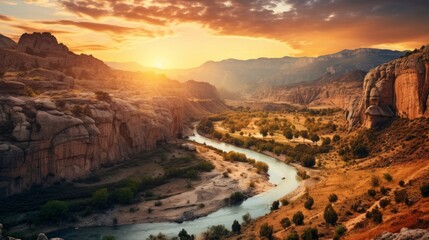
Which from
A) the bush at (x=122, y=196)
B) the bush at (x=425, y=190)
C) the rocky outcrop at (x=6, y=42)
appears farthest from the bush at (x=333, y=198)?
the rocky outcrop at (x=6, y=42)

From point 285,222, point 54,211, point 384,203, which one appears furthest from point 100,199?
point 384,203

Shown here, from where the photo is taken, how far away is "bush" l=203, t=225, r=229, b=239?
4703 centimetres

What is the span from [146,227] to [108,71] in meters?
118

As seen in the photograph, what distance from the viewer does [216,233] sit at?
47688 millimetres

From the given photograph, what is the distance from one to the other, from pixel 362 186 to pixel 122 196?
120 ft

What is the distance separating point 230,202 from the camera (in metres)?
62.3

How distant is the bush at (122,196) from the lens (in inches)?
2338

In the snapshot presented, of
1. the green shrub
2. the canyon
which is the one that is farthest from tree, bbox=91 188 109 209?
the green shrub

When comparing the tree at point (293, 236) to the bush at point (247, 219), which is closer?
the tree at point (293, 236)

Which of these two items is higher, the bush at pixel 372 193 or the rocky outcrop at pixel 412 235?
the rocky outcrop at pixel 412 235

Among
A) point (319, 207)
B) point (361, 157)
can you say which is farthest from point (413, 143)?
point (319, 207)

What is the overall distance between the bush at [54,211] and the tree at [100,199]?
441 cm

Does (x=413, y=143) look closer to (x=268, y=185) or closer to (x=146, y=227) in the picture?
(x=268, y=185)

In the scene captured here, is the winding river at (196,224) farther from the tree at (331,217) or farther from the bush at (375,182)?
the bush at (375,182)
